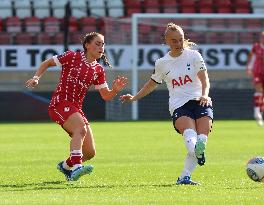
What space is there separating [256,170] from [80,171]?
1.92 meters

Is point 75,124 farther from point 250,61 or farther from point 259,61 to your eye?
point 259,61

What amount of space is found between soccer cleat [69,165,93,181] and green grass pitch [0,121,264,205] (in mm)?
84

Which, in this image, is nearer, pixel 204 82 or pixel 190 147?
pixel 190 147

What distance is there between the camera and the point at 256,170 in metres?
10.7

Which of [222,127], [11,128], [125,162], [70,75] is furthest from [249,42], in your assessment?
[70,75]

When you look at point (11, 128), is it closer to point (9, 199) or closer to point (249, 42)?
point (249, 42)

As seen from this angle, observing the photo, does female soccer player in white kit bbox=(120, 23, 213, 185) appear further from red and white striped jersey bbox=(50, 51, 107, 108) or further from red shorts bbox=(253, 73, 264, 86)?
red shorts bbox=(253, 73, 264, 86)

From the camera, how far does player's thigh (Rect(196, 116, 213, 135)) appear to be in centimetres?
1086

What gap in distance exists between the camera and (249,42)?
94.7 ft

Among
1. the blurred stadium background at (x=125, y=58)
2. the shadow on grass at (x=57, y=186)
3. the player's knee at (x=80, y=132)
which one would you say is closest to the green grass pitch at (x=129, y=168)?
the shadow on grass at (x=57, y=186)

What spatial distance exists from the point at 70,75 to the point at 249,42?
17.9 meters

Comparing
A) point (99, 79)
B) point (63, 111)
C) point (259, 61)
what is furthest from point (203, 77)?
point (259, 61)

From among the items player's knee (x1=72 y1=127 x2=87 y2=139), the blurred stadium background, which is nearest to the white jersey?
player's knee (x1=72 y1=127 x2=87 y2=139)

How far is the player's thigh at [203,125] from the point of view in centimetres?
1086
